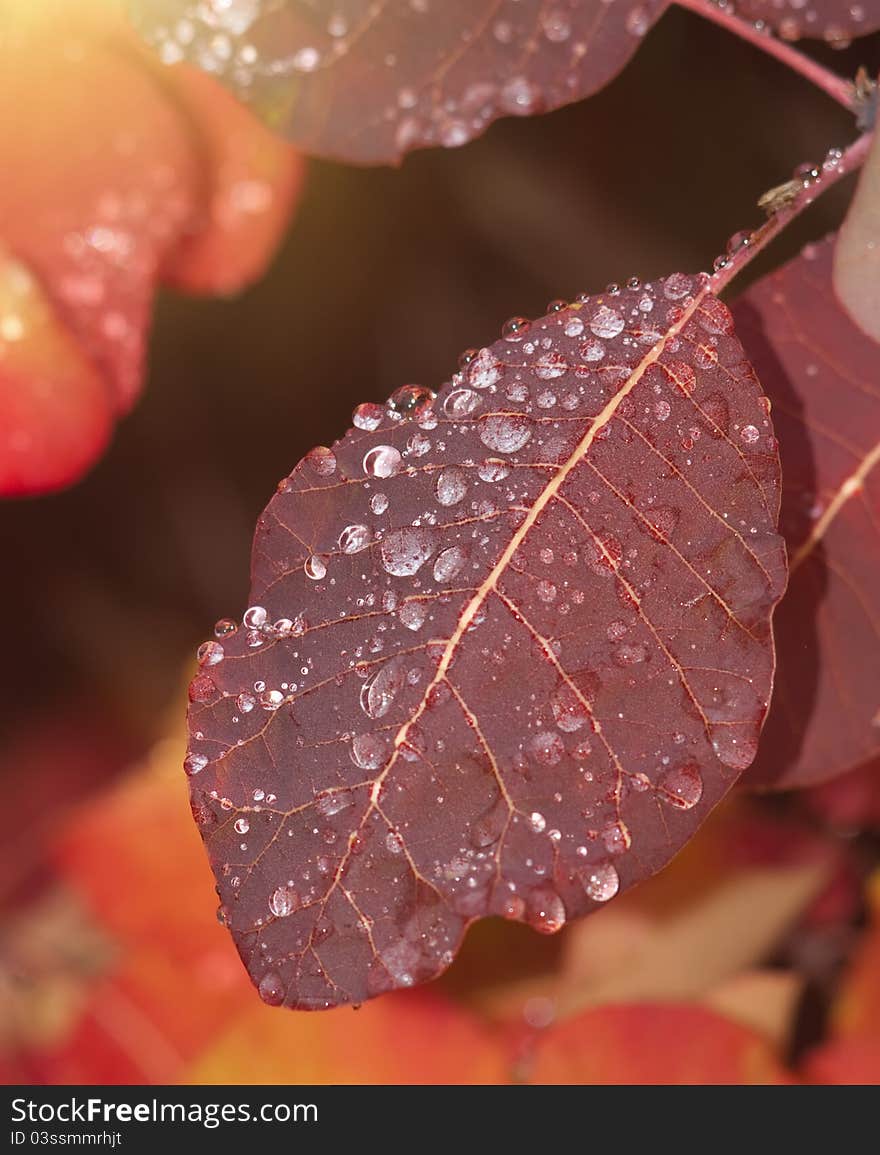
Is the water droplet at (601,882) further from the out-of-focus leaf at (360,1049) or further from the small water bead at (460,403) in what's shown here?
the out-of-focus leaf at (360,1049)

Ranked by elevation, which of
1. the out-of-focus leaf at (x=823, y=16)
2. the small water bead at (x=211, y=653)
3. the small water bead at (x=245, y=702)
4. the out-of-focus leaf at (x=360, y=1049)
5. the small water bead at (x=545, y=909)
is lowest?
the out-of-focus leaf at (x=360, y=1049)

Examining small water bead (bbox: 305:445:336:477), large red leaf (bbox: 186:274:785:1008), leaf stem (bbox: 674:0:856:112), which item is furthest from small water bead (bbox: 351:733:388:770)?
leaf stem (bbox: 674:0:856:112)

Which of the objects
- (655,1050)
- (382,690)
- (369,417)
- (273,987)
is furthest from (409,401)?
(655,1050)

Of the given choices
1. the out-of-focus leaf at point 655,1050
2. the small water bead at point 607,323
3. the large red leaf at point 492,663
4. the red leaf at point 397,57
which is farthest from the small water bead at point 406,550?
the out-of-focus leaf at point 655,1050

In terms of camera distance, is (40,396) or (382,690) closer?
(382,690)

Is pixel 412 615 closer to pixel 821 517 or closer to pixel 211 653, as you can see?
pixel 211 653
